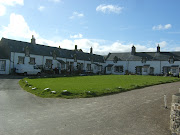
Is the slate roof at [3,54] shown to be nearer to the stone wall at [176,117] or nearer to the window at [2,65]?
the window at [2,65]

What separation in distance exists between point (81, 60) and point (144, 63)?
704 inches

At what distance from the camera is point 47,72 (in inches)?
1438

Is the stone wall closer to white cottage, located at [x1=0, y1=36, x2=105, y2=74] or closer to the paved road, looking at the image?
the paved road

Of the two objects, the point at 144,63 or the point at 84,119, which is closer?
the point at 84,119

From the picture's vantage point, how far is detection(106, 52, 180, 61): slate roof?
46.2 m

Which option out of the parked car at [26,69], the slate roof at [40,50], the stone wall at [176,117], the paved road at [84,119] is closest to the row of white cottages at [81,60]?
the slate roof at [40,50]

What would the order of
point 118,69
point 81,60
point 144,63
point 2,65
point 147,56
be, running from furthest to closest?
point 118,69 < point 147,56 < point 144,63 < point 81,60 < point 2,65

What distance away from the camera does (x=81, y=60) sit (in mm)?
48406

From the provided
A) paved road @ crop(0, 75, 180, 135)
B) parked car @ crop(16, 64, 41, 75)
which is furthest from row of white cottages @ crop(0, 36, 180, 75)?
paved road @ crop(0, 75, 180, 135)

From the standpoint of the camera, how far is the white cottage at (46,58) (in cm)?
3328

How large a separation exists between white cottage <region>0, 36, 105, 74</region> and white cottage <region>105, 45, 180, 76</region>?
4.66 meters

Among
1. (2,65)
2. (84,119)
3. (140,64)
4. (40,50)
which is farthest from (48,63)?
(84,119)

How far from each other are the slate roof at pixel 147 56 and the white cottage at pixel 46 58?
6.03 m

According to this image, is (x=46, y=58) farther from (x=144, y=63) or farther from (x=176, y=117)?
(x=176, y=117)
